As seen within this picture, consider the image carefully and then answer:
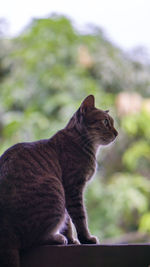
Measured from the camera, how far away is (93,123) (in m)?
1.04

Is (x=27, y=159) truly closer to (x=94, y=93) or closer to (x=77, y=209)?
(x=77, y=209)

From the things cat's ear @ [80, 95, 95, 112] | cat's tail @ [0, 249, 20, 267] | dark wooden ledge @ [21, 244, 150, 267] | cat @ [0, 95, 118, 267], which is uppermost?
cat's ear @ [80, 95, 95, 112]

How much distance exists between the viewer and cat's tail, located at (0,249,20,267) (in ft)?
2.60

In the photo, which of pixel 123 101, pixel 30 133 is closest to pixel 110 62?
pixel 123 101

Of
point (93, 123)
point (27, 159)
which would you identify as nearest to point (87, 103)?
point (93, 123)

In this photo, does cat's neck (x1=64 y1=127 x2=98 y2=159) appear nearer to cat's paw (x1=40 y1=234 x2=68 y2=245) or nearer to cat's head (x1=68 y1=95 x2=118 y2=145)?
cat's head (x1=68 y1=95 x2=118 y2=145)

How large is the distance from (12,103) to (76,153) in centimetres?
149

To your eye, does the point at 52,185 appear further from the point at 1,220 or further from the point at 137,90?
the point at 137,90

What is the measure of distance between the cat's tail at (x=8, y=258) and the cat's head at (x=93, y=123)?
1.19 ft

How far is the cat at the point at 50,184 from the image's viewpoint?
827 millimetres

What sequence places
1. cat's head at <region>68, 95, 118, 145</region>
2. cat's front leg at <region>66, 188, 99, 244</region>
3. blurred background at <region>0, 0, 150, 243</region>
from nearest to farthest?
cat's front leg at <region>66, 188, 99, 244</region> < cat's head at <region>68, 95, 118, 145</region> < blurred background at <region>0, 0, 150, 243</region>

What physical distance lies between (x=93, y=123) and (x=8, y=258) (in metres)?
0.42

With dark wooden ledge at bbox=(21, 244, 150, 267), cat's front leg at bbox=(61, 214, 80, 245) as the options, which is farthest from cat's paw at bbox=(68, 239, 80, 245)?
dark wooden ledge at bbox=(21, 244, 150, 267)

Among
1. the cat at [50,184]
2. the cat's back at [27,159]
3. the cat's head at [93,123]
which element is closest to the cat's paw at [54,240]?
the cat at [50,184]
